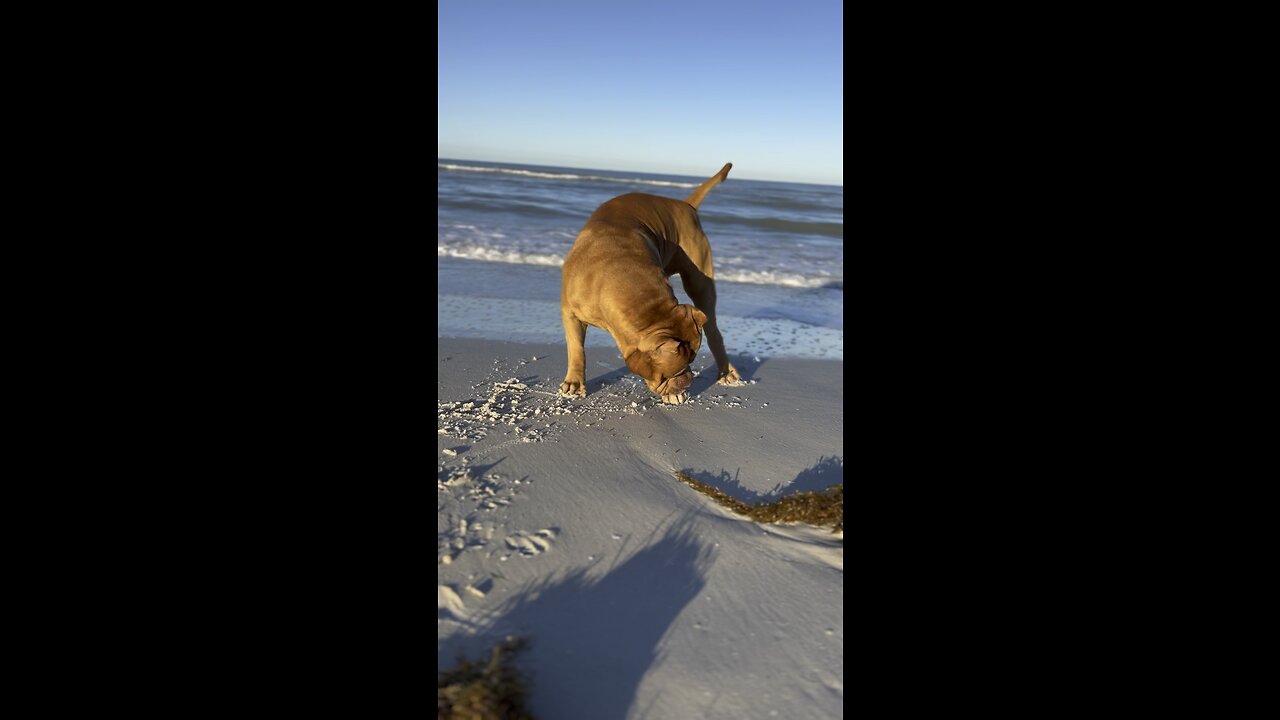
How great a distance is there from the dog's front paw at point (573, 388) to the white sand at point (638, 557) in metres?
0.08

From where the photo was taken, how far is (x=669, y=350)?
3750 millimetres

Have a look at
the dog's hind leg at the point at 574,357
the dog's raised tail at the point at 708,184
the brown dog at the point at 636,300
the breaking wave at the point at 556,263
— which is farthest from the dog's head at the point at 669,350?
the breaking wave at the point at 556,263

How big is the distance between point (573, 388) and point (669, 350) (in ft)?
3.41

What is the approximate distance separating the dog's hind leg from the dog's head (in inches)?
27.7

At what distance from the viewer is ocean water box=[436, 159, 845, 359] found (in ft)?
21.4

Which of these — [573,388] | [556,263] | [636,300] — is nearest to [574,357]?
A: [573,388]

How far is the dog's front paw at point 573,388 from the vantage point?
4504mm

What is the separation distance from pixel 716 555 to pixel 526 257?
8.86 m

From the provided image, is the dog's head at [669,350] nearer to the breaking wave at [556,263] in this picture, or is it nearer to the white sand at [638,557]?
the white sand at [638,557]

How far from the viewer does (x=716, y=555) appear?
237 centimetres

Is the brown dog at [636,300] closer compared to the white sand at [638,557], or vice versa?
the white sand at [638,557]
